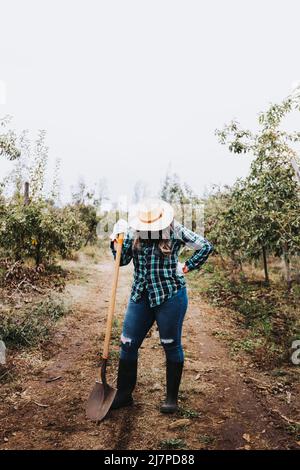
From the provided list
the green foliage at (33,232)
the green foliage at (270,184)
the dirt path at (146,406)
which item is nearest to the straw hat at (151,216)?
the dirt path at (146,406)

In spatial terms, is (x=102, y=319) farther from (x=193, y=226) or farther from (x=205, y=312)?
(x=193, y=226)

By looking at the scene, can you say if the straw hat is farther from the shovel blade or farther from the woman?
the shovel blade

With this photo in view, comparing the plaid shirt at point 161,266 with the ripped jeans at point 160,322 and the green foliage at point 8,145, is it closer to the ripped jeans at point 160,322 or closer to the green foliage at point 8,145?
the ripped jeans at point 160,322

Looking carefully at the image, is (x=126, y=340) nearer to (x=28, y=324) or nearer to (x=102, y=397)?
(x=102, y=397)

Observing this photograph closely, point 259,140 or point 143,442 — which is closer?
point 143,442

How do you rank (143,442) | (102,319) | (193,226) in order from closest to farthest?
(143,442), (102,319), (193,226)

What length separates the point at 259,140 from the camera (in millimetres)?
6398

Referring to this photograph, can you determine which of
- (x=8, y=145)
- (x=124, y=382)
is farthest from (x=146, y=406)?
(x=8, y=145)

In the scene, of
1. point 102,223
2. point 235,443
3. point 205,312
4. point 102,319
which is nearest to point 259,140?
point 205,312

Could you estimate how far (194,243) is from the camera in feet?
10.7

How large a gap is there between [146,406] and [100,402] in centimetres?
42

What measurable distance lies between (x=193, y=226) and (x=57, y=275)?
5.05 m

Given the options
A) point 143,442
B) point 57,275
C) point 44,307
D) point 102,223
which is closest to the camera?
point 143,442

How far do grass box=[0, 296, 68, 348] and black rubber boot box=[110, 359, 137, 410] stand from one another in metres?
1.78
